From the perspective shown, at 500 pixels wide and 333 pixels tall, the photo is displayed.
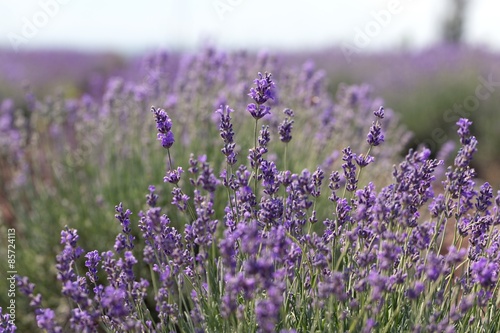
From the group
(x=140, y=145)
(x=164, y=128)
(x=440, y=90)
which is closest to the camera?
(x=164, y=128)

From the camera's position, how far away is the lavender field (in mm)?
1657

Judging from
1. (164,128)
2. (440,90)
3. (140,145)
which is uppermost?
(440,90)

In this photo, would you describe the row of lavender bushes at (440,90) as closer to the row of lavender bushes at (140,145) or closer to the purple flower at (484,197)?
the row of lavender bushes at (140,145)

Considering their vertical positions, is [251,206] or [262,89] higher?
[262,89]

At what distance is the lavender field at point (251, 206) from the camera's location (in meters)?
1.66

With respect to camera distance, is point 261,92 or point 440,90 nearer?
point 261,92

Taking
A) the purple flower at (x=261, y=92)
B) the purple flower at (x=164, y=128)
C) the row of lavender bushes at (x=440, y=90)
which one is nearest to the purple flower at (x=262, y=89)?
the purple flower at (x=261, y=92)

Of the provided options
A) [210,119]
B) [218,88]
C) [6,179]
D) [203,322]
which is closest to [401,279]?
[203,322]

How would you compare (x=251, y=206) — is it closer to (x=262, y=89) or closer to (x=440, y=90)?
(x=262, y=89)

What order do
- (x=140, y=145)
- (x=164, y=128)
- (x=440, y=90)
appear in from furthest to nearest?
(x=440, y=90), (x=140, y=145), (x=164, y=128)

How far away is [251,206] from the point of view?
187 cm

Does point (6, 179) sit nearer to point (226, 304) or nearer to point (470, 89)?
point (226, 304)

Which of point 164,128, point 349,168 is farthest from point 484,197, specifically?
point 164,128

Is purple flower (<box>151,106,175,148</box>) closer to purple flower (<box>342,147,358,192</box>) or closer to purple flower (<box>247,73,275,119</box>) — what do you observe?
purple flower (<box>247,73,275,119</box>)
